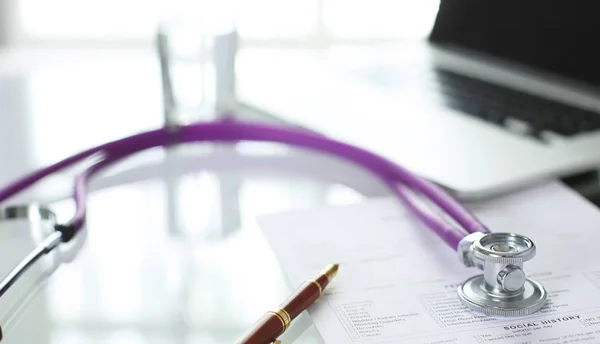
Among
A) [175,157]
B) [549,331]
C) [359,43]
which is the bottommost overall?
[549,331]

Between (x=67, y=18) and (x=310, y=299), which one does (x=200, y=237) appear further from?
(x=67, y=18)

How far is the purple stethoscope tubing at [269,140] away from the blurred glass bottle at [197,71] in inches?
3.6

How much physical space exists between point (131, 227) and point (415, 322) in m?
0.29

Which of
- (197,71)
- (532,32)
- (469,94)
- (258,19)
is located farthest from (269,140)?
(258,19)

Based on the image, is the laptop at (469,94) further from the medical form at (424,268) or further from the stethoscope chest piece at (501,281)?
the stethoscope chest piece at (501,281)

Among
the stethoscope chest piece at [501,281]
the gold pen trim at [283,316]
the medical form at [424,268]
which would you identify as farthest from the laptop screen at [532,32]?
the gold pen trim at [283,316]

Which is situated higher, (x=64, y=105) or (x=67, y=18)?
(x=67, y=18)

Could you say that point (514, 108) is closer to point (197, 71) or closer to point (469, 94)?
point (469, 94)

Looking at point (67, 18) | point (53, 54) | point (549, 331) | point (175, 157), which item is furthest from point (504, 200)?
point (67, 18)

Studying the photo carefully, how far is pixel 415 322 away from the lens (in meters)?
0.62

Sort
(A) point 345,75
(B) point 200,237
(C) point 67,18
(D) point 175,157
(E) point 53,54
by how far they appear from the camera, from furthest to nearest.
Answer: (C) point 67,18, (E) point 53,54, (A) point 345,75, (D) point 175,157, (B) point 200,237

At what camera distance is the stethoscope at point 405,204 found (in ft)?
2.06

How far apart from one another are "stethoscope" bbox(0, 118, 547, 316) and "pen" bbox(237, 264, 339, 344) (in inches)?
4.0

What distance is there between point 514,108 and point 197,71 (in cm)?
38
